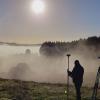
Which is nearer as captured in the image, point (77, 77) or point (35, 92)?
point (77, 77)

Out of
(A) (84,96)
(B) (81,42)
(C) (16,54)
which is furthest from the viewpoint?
(C) (16,54)

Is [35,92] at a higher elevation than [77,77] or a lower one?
lower

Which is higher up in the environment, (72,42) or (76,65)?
(72,42)

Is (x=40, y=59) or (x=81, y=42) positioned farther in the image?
(x=40, y=59)

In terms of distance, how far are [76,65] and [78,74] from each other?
55cm

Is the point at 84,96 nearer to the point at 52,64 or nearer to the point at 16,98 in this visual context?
the point at 16,98

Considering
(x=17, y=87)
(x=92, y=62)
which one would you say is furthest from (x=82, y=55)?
(x=17, y=87)

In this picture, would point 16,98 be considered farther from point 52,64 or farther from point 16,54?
point 16,54

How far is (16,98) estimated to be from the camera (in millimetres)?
28562

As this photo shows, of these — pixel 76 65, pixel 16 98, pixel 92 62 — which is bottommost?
pixel 16 98

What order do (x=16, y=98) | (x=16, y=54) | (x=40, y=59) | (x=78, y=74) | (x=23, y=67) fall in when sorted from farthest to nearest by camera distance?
(x=16, y=54) → (x=40, y=59) → (x=23, y=67) → (x=16, y=98) → (x=78, y=74)

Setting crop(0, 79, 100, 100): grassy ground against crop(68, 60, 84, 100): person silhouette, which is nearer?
crop(68, 60, 84, 100): person silhouette

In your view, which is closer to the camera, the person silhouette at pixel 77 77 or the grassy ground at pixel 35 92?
the person silhouette at pixel 77 77

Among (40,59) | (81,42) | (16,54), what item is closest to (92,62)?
(81,42)
